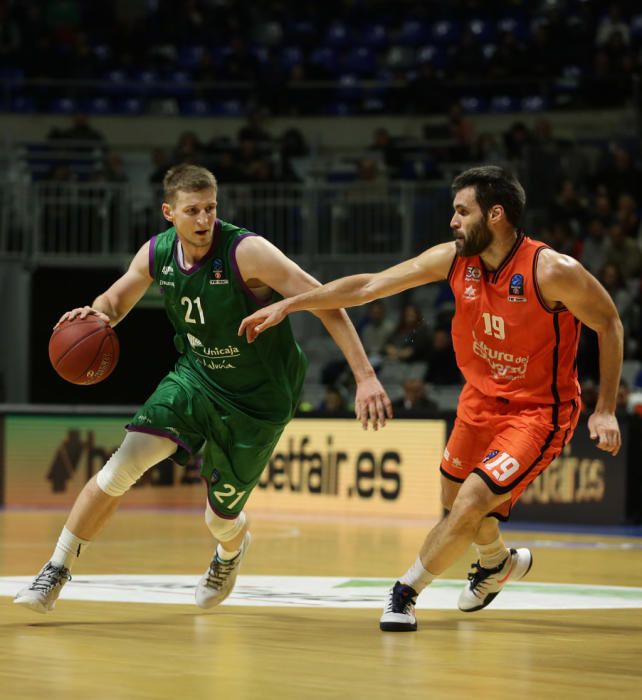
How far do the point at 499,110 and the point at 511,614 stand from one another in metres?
13.3

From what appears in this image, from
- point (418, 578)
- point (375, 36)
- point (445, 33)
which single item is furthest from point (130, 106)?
point (418, 578)

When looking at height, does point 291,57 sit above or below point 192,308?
above

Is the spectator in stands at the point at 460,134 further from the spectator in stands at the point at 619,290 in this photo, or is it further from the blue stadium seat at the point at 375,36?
the spectator in stands at the point at 619,290

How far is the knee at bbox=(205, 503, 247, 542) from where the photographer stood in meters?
6.55

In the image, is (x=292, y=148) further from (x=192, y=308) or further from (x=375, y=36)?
(x=192, y=308)

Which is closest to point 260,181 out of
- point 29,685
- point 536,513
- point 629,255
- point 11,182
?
point 11,182

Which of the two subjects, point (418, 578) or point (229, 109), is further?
point (229, 109)

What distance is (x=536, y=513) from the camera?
12812 mm

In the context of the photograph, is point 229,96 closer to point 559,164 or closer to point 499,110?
point 499,110

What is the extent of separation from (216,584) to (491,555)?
1272mm

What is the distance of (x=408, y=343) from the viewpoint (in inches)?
607

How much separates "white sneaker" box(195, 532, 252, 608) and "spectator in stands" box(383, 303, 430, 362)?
29.0 feet

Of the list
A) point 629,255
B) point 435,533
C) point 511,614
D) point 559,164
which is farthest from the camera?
point 559,164

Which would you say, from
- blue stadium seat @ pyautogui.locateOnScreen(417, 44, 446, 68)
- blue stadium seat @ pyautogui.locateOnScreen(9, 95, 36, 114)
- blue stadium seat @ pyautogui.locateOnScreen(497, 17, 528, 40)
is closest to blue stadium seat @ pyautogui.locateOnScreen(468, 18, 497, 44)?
blue stadium seat @ pyautogui.locateOnScreen(497, 17, 528, 40)
